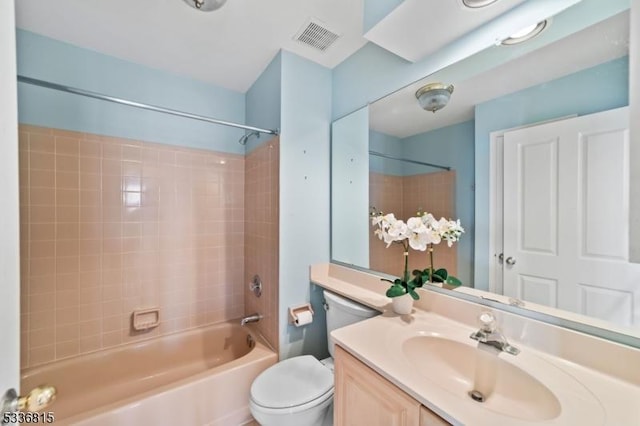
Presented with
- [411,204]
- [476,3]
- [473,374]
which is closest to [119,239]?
[411,204]

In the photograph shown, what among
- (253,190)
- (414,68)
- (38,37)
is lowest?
(253,190)

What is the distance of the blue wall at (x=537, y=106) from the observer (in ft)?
2.72

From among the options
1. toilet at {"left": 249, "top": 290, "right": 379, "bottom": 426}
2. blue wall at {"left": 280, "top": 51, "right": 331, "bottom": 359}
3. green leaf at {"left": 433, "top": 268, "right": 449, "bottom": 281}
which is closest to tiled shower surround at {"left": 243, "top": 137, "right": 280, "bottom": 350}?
blue wall at {"left": 280, "top": 51, "right": 331, "bottom": 359}

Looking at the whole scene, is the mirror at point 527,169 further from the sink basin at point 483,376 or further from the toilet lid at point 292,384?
the toilet lid at point 292,384

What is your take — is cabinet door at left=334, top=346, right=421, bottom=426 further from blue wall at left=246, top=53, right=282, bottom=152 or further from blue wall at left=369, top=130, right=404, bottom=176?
blue wall at left=246, top=53, right=282, bottom=152

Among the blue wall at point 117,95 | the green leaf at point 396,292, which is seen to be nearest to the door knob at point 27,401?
the green leaf at point 396,292

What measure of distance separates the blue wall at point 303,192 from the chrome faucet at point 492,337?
43.9 inches

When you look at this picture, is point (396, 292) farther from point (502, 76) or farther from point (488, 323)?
point (502, 76)

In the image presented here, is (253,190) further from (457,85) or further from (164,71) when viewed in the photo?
(457,85)

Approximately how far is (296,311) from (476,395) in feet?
3.69

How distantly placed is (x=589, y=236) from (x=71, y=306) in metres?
2.77

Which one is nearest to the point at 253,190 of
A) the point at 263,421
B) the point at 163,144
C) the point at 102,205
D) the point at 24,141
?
the point at 163,144

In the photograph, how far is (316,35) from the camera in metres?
1.56

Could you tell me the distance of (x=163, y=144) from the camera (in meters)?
1.95
